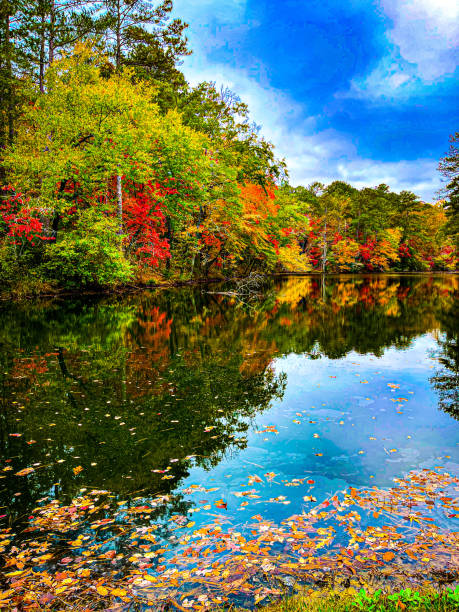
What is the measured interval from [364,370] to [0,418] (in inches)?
360

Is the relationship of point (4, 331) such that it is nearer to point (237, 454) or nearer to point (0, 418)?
point (0, 418)

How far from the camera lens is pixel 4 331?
1457 cm

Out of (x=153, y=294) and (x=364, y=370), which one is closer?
(x=364, y=370)

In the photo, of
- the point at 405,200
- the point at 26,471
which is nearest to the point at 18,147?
the point at 26,471

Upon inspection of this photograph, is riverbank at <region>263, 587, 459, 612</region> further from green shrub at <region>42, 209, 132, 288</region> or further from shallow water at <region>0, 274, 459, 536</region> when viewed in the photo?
green shrub at <region>42, 209, 132, 288</region>

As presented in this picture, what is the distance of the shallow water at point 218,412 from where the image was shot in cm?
515

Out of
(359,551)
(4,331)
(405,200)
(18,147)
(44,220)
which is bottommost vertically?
(359,551)

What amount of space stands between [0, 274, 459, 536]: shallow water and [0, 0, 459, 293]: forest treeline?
833 centimetres

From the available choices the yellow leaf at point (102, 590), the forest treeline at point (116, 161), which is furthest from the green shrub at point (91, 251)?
the yellow leaf at point (102, 590)

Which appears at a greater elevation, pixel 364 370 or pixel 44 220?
pixel 44 220

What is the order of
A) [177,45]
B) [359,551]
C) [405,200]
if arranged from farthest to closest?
[405,200]
[177,45]
[359,551]

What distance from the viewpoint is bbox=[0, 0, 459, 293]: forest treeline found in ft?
72.0

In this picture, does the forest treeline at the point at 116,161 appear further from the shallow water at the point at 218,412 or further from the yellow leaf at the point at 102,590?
the yellow leaf at the point at 102,590

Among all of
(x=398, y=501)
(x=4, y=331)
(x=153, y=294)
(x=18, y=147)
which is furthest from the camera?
(x=153, y=294)
